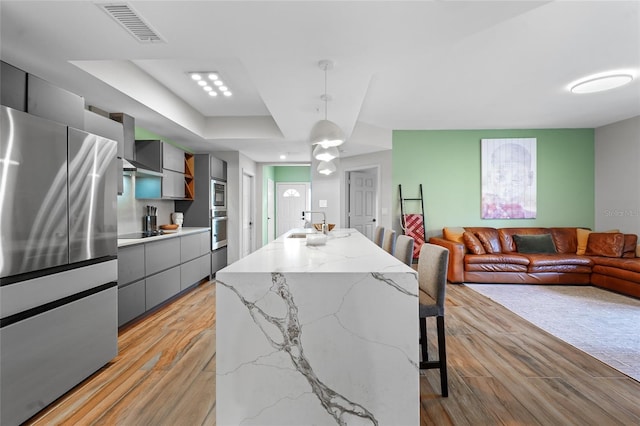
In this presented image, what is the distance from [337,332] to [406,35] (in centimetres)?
191

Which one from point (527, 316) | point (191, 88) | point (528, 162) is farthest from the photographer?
point (528, 162)

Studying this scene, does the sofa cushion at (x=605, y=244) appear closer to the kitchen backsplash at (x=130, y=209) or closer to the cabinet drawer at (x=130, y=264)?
the cabinet drawer at (x=130, y=264)

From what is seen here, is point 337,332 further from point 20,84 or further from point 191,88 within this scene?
point 191,88

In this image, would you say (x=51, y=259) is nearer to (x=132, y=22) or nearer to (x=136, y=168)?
(x=132, y=22)

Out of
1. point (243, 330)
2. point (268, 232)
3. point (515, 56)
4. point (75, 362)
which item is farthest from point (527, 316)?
point (268, 232)

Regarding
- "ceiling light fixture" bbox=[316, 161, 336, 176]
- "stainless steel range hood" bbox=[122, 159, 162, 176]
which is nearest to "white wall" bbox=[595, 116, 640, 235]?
"ceiling light fixture" bbox=[316, 161, 336, 176]

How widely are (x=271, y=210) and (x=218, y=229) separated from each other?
3791 mm

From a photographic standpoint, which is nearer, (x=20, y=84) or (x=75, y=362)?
(x=20, y=84)

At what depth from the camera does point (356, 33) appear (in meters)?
2.05

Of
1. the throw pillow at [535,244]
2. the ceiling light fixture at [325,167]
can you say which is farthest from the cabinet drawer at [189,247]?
the throw pillow at [535,244]

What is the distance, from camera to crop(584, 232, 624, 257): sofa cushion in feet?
14.8

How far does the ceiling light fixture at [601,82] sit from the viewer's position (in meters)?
3.46

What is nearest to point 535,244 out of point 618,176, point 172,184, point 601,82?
point 618,176

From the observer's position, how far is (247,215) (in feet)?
22.5
